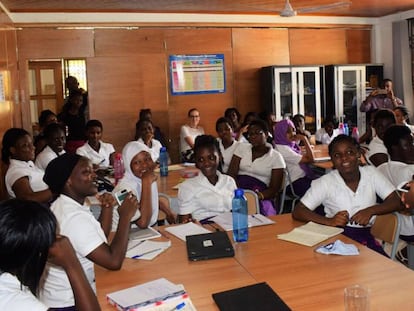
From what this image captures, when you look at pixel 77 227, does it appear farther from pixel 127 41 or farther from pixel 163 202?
pixel 127 41

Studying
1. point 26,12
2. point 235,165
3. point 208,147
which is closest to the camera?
point 208,147

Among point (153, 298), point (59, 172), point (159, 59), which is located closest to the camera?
point (153, 298)

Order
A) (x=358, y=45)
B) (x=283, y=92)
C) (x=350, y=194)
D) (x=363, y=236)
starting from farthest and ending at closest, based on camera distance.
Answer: (x=358, y=45), (x=283, y=92), (x=350, y=194), (x=363, y=236)

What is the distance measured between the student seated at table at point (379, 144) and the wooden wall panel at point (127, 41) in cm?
386

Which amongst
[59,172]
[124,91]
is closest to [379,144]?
[59,172]

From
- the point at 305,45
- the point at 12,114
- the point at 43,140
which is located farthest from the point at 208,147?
the point at 305,45

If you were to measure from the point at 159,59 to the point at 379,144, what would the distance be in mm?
4131

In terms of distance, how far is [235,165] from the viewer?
14.7ft

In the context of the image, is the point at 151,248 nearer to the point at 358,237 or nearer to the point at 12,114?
the point at 358,237

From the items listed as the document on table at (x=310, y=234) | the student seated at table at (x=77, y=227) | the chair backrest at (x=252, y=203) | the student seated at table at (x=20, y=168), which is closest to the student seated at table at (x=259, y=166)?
the chair backrest at (x=252, y=203)

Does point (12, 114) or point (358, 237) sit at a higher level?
point (12, 114)

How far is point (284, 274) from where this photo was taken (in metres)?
1.93

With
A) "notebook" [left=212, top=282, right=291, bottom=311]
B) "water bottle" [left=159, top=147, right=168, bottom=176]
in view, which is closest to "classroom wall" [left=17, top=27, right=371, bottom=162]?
"water bottle" [left=159, top=147, right=168, bottom=176]

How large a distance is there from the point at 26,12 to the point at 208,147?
15.5ft
